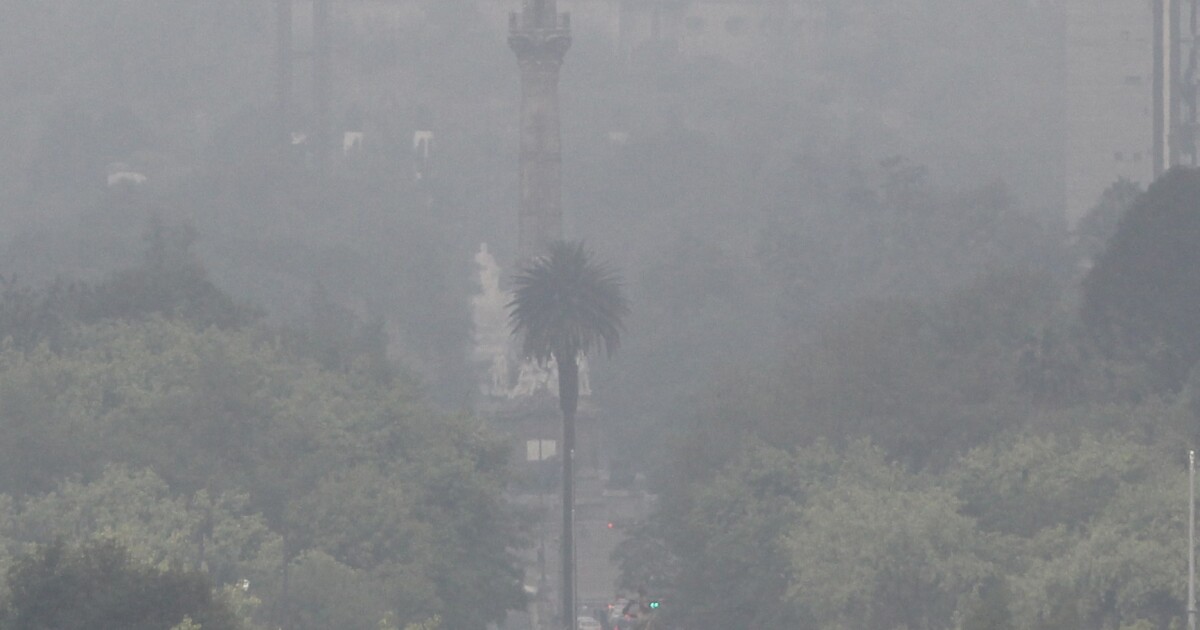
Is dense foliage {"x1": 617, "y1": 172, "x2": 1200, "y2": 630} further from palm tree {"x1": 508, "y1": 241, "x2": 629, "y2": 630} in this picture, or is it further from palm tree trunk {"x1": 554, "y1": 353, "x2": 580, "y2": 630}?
palm tree {"x1": 508, "y1": 241, "x2": 629, "y2": 630}

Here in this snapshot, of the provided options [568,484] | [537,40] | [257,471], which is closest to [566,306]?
[568,484]

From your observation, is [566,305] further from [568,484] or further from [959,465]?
[959,465]

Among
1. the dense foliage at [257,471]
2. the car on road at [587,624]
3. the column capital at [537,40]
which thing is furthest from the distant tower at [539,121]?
the dense foliage at [257,471]

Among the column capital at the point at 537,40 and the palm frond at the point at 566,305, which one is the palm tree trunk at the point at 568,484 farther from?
the column capital at the point at 537,40

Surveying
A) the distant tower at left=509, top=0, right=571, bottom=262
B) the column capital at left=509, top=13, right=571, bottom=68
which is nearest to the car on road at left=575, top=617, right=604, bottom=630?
the distant tower at left=509, top=0, right=571, bottom=262

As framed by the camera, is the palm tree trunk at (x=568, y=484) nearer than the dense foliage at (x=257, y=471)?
No

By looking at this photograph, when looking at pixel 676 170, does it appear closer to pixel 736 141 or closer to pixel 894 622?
pixel 736 141
